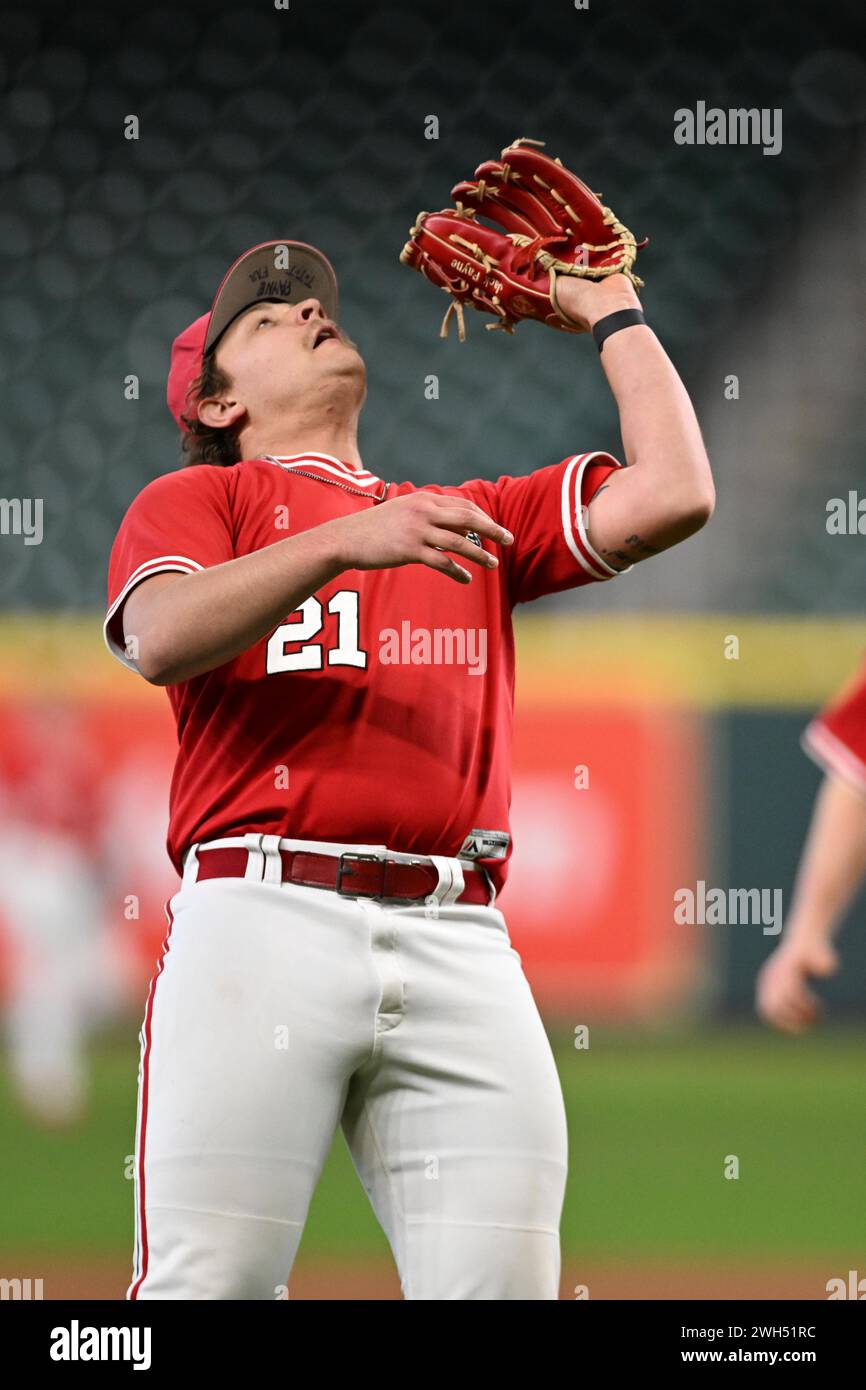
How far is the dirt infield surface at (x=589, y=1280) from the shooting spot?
2.04m

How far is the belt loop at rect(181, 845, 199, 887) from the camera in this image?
1040 millimetres

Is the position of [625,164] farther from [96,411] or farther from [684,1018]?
[684,1018]

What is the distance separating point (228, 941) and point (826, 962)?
0.62 m

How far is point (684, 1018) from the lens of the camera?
8.72 ft

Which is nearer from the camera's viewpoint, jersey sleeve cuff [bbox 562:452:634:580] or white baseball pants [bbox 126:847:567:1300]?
white baseball pants [bbox 126:847:567:1300]

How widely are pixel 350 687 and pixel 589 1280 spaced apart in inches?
55.9

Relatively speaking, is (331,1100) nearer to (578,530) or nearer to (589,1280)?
(578,530)

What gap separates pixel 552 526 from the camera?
1134 millimetres

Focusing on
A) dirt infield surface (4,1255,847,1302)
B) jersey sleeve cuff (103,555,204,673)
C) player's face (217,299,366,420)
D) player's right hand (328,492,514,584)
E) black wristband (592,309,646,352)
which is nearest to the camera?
player's right hand (328,492,514,584)

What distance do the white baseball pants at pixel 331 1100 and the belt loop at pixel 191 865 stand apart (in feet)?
0.11

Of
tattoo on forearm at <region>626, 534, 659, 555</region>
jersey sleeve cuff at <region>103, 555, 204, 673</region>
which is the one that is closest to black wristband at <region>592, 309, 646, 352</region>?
tattoo on forearm at <region>626, 534, 659, 555</region>

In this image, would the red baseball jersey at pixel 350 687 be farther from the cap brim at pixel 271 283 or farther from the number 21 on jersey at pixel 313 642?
the cap brim at pixel 271 283

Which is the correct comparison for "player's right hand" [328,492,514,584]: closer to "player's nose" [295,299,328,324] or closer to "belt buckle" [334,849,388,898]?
"belt buckle" [334,849,388,898]

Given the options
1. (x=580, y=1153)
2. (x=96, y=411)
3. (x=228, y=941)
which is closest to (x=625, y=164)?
(x=96, y=411)
